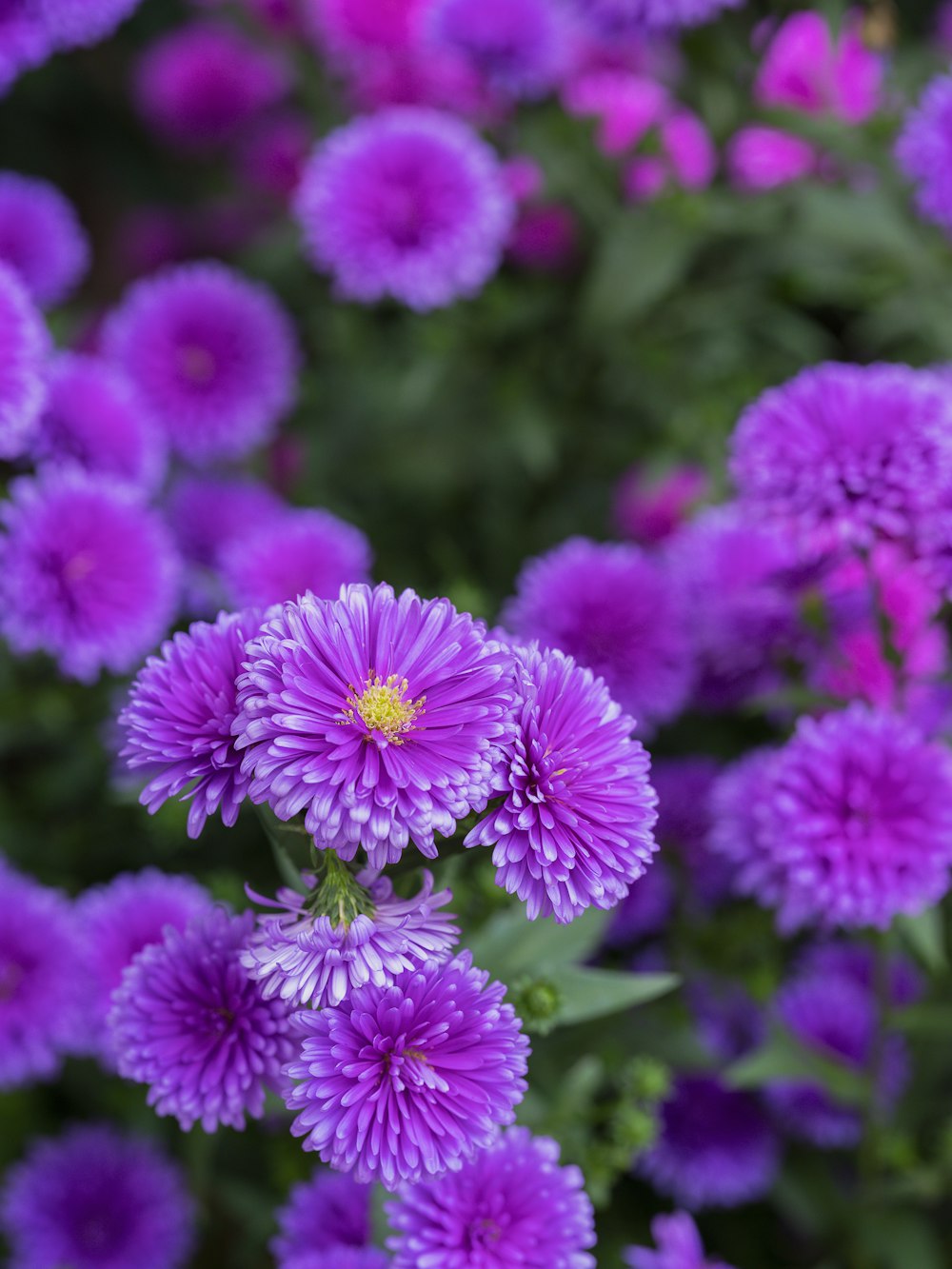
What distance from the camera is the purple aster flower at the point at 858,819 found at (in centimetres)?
86

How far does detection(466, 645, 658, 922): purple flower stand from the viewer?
1.85ft

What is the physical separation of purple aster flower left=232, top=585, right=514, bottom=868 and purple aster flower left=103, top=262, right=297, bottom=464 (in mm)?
818

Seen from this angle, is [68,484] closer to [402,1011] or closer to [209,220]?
[402,1011]

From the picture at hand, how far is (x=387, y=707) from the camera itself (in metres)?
0.55

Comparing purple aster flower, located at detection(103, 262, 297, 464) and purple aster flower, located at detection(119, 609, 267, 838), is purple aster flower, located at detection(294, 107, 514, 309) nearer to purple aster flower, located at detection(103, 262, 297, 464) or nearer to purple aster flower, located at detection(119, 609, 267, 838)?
purple aster flower, located at detection(103, 262, 297, 464)

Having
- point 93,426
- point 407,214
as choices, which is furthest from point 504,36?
point 93,426

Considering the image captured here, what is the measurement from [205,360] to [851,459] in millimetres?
723

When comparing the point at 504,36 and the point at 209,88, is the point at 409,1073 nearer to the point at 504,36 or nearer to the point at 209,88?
the point at 504,36

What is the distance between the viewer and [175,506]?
1314 millimetres

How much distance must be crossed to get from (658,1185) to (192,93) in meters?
1.49

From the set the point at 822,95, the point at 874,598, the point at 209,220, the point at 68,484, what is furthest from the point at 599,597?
the point at 209,220

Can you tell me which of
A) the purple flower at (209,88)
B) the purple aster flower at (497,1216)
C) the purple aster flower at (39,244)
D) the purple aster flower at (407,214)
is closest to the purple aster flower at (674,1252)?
Answer: the purple aster flower at (497,1216)

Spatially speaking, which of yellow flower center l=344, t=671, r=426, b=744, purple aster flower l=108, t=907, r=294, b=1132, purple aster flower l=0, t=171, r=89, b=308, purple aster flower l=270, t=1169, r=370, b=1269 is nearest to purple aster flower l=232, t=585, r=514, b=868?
yellow flower center l=344, t=671, r=426, b=744

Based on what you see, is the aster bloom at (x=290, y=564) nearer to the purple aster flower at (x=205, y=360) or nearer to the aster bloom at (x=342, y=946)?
the purple aster flower at (x=205, y=360)
